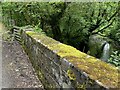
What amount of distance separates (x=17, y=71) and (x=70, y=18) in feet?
22.1

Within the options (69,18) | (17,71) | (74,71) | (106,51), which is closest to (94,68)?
(74,71)

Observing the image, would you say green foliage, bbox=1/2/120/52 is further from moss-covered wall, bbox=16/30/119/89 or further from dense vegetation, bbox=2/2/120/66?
moss-covered wall, bbox=16/30/119/89

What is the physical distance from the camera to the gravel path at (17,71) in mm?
Result: 5352

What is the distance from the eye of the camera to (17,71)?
247 inches

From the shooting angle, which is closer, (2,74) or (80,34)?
(2,74)

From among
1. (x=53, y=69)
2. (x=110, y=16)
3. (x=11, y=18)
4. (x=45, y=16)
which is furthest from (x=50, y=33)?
(x=53, y=69)

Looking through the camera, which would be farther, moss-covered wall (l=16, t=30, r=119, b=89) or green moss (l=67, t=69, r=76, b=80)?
green moss (l=67, t=69, r=76, b=80)

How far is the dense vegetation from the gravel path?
11.5 feet

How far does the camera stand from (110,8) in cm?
1389

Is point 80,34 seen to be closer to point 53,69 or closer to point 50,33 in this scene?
point 50,33

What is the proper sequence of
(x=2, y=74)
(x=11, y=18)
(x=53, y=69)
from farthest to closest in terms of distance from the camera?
(x=11, y=18) → (x=2, y=74) → (x=53, y=69)

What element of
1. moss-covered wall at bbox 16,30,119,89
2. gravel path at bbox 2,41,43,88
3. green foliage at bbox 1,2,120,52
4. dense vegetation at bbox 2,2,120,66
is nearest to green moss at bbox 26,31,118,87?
moss-covered wall at bbox 16,30,119,89

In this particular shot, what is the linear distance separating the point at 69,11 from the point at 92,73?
9.80 metres

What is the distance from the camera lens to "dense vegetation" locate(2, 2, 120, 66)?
39.9ft
